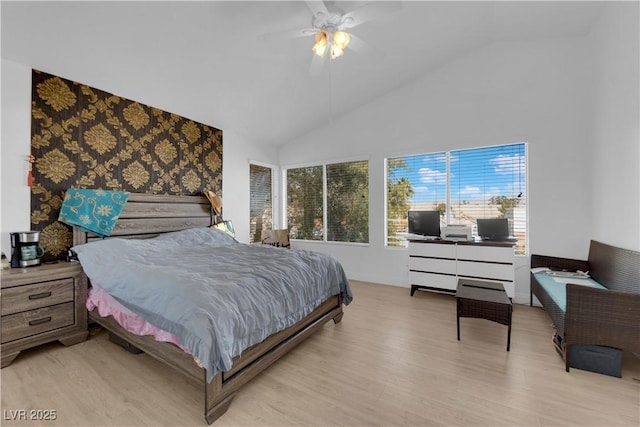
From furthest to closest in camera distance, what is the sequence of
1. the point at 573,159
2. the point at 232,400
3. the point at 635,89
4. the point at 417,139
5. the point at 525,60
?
the point at 417,139
the point at 525,60
the point at 573,159
the point at 635,89
the point at 232,400

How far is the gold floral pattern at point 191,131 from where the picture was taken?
12.2 ft

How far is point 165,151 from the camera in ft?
11.6

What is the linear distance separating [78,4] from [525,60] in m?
4.69

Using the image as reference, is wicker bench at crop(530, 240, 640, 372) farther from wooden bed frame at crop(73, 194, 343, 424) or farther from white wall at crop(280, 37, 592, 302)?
wooden bed frame at crop(73, 194, 343, 424)

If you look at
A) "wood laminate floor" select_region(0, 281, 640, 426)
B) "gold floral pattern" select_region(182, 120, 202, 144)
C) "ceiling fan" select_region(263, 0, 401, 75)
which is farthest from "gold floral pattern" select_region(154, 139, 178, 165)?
"ceiling fan" select_region(263, 0, 401, 75)

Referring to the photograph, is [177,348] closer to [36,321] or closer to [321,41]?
[36,321]

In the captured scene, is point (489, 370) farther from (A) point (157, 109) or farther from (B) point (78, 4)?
(A) point (157, 109)

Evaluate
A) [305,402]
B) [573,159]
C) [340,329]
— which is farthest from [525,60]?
[305,402]

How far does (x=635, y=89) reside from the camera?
2.20 m

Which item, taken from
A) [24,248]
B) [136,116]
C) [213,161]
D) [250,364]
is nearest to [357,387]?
[250,364]

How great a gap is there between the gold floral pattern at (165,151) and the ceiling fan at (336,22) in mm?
2338

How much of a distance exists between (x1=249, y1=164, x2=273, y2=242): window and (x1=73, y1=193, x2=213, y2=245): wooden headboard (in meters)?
0.96

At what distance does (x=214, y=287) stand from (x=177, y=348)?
428mm

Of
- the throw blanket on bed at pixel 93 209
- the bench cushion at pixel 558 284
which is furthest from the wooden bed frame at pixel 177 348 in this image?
the bench cushion at pixel 558 284
